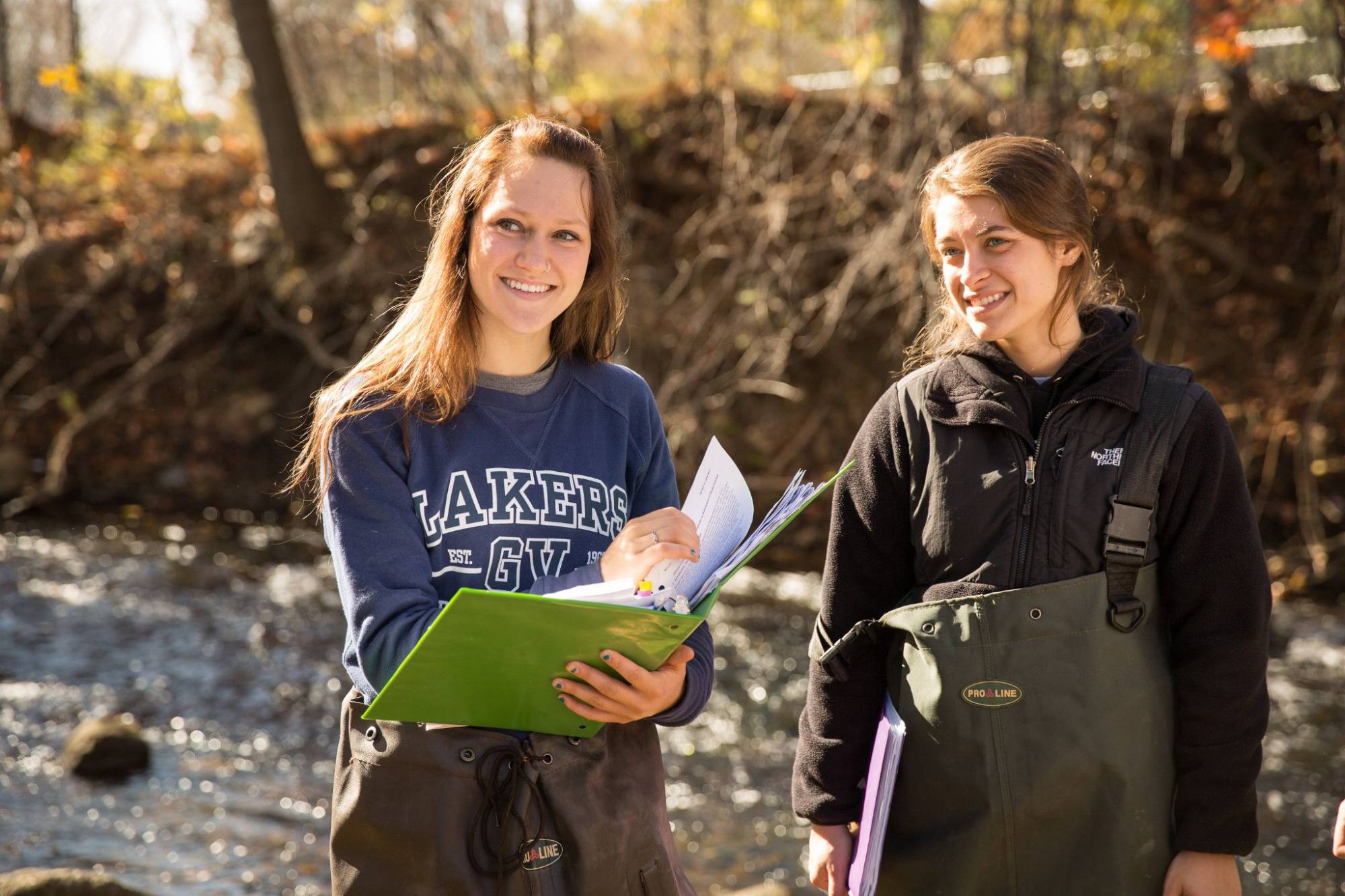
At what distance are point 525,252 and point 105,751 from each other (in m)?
4.21

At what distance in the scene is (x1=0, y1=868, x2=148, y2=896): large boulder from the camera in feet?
12.2

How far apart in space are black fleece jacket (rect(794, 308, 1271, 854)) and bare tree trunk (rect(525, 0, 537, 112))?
827cm

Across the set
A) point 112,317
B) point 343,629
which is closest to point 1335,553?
point 343,629

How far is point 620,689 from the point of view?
76.1 inches

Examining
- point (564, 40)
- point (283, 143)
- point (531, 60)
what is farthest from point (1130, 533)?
point (564, 40)

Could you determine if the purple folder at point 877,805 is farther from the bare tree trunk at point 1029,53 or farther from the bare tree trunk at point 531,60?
the bare tree trunk at point 531,60

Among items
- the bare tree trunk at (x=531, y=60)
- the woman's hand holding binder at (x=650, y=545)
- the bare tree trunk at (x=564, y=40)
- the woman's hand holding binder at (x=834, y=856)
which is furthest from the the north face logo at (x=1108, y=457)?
the bare tree trunk at (x=564, y=40)

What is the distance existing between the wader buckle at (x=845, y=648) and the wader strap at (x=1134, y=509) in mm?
428

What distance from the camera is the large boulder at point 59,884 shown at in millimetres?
3719

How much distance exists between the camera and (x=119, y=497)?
971 cm

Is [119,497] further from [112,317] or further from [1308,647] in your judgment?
[1308,647]

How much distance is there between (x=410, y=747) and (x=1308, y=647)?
597 centimetres

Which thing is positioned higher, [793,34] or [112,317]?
[793,34]

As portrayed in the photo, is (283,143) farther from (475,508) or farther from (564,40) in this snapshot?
(475,508)
